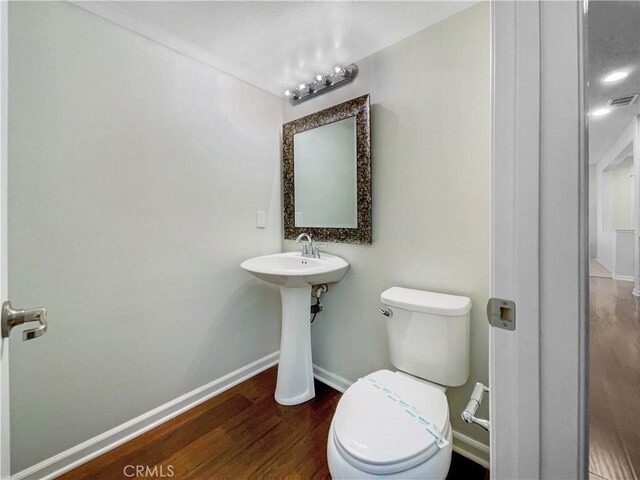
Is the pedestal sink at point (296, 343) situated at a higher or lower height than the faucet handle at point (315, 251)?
lower

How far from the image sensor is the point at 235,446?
1334mm

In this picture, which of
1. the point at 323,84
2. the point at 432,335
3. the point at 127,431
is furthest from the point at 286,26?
the point at 127,431

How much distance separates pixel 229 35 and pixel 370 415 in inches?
77.1

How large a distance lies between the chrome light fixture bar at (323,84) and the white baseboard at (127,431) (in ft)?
6.40

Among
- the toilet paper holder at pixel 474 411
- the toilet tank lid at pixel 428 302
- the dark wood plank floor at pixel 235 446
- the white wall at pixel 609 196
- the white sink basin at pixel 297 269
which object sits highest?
the white wall at pixel 609 196

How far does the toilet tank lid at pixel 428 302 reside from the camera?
3.72ft

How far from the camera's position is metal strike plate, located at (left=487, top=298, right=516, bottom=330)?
505 millimetres

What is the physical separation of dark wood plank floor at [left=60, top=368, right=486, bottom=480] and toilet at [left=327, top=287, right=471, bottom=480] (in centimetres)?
48

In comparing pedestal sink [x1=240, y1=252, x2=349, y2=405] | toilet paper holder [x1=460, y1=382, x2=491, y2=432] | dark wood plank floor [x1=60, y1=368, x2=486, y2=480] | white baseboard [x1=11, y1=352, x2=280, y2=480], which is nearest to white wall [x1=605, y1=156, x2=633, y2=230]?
Result: toilet paper holder [x1=460, y1=382, x2=491, y2=432]

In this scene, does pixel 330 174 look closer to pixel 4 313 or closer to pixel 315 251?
pixel 315 251

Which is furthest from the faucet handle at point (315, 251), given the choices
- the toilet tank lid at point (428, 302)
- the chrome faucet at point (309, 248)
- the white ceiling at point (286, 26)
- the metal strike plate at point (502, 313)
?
the metal strike plate at point (502, 313)

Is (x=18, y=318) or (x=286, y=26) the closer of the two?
(x=18, y=318)

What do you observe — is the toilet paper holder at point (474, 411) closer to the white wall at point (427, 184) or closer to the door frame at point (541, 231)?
the door frame at point (541, 231)

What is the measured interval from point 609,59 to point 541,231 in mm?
290
